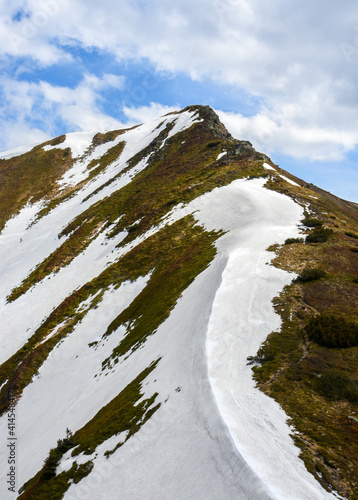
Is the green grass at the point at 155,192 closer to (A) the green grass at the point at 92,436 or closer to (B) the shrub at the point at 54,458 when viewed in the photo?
(A) the green grass at the point at 92,436

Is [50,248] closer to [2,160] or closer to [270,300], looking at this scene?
[270,300]

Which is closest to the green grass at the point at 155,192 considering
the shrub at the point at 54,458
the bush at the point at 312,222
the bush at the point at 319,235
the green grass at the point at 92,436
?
the bush at the point at 312,222

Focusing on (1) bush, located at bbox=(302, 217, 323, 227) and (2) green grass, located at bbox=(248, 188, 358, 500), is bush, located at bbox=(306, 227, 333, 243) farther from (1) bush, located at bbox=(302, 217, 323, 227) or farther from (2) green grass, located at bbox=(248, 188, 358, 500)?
(2) green grass, located at bbox=(248, 188, 358, 500)

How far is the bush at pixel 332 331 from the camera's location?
41.3 feet

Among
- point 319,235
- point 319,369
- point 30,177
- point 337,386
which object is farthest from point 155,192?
point 30,177

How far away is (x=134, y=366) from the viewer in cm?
1781

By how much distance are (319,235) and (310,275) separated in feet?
30.5

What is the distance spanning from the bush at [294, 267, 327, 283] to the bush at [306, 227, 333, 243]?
7417 millimetres

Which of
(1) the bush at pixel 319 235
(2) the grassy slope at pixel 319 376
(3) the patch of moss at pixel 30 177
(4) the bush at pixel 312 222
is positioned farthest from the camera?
(3) the patch of moss at pixel 30 177

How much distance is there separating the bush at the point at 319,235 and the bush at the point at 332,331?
1313 cm

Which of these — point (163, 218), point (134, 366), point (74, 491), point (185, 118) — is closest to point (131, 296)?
point (134, 366)

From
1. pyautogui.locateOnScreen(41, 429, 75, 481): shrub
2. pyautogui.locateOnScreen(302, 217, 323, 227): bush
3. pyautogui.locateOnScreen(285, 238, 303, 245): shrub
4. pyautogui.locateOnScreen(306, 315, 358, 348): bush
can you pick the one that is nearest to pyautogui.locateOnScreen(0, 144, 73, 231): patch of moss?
pyautogui.locateOnScreen(302, 217, 323, 227): bush

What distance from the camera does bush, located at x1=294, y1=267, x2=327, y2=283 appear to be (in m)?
18.5

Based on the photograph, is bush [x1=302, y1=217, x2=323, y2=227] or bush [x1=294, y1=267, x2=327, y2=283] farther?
bush [x1=302, y1=217, x2=323, y2=227]
